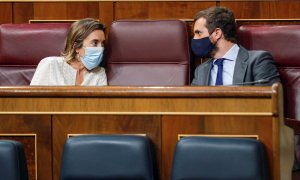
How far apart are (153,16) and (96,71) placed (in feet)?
0.57

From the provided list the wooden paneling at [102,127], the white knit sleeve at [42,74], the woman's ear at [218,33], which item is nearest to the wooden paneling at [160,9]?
the woman's ear at [218,33]

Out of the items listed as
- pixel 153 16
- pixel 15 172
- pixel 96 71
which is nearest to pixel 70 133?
pixel 15 172

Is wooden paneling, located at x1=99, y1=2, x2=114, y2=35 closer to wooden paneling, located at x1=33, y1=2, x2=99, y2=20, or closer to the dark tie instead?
wooden paneling, located at x1=33, y1=2, x2=99, y2=20

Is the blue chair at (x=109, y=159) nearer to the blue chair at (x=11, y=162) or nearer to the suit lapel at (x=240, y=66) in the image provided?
the blue chair at (x=11, y=162)

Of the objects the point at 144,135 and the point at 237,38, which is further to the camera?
the point at 237,38

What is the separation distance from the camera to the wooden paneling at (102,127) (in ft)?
3.00

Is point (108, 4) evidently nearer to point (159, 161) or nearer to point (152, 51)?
point (152, 51)

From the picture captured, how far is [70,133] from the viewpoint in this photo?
0.93 meters

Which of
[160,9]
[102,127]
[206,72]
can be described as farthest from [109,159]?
[160,9]

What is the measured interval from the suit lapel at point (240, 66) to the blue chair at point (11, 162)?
0.47 m

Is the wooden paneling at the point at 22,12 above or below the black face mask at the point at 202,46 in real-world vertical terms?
above

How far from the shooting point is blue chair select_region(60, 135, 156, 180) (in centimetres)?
88

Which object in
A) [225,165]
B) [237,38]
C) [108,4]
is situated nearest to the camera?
[225,165]

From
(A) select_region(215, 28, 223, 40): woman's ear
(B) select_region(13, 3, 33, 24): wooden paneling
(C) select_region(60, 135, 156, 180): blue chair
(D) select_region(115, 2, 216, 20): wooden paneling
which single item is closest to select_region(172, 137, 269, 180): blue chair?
(C) select_region(60, 135, 156, 180): blue chair
